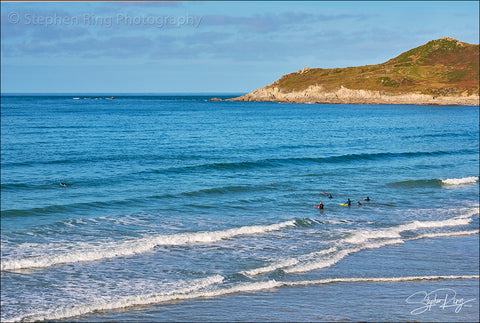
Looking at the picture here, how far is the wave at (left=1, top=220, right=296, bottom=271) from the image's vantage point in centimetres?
2117

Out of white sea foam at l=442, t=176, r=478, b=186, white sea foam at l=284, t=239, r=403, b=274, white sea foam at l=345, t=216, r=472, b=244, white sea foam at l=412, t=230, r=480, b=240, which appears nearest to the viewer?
white sea foam at l=284, t=239, r=403, b=274

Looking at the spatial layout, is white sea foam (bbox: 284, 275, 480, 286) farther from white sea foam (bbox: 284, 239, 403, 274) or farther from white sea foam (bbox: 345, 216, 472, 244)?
white sea foam (bbox: 345, 216, 472, 244)

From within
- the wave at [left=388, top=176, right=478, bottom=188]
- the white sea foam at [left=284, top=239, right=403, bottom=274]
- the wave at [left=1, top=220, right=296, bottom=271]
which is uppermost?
the wave at [left=388, top=176, right=478, bottom=188]

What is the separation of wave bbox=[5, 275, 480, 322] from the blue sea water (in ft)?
0.22

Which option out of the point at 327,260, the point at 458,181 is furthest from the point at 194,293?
the point at 458,181

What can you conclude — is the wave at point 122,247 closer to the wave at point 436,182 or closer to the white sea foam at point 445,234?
the white sea foam at point 445,234

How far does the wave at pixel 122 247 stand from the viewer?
2117cm

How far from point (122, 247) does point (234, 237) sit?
5675mm

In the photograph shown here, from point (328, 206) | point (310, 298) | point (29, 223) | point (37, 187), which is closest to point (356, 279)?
point (310, 298)

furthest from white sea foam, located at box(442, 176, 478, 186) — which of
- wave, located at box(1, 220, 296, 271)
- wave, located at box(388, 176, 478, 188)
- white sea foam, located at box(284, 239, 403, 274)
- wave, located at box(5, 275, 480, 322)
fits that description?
wave, located at box(5, 275, 480, 322)

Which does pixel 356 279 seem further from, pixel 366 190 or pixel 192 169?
pixel 192 169

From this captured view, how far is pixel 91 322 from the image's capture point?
15.9 metres

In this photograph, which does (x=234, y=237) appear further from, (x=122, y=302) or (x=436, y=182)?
(x=436, y=182)

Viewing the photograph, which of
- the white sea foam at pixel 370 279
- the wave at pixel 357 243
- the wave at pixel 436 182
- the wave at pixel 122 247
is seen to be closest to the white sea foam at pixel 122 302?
the wave at pixel 357 243
